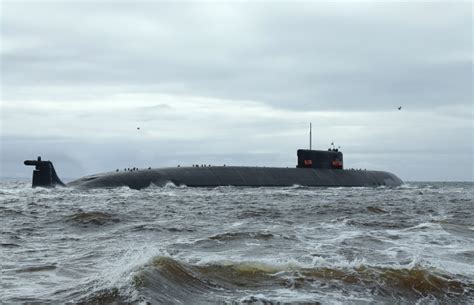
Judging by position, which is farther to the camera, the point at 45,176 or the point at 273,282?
the point at 45,176

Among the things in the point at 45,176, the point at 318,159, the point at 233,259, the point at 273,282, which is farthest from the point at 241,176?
the point at 273,282

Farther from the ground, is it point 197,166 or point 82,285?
point 197,166

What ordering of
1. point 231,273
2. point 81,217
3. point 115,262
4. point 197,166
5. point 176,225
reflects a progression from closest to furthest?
point 231,273 → point 115,262 → point 176,225 → point 81,217 → point 197,166

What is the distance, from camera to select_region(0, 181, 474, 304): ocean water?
9031 millimetres

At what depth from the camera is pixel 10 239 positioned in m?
14.9

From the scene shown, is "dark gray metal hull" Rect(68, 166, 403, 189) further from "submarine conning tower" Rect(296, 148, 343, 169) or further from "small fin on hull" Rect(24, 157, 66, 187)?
"small fin on hull" Rect(24, 157, 66, 187)

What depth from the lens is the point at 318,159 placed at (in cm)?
5866

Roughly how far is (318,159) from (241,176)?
36.8 ft

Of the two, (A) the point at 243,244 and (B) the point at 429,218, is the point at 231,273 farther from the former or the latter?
(B) the point at 429,218

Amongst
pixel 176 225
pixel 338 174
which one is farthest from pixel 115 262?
pixel 338 174

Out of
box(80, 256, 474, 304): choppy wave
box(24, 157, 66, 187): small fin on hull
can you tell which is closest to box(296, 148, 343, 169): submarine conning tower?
box(24, 157, 66, 187): small fin on hull

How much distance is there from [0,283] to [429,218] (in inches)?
721

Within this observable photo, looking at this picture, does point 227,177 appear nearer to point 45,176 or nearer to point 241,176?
point 241,176

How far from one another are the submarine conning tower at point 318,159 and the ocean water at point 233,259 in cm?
3628
